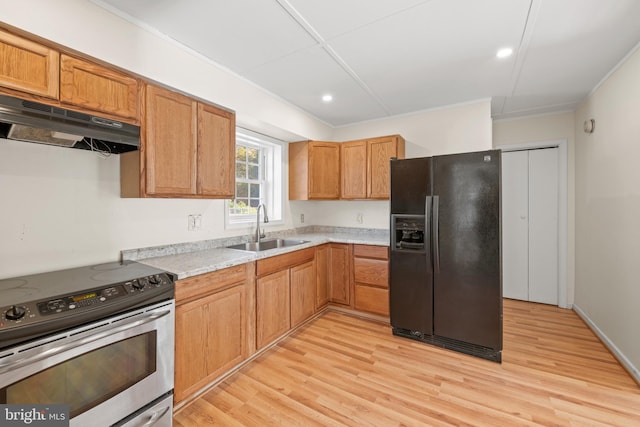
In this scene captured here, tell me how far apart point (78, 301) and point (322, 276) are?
2.35 metres

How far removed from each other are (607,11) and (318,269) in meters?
3.06

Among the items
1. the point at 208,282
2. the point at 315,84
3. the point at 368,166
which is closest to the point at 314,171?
the point at 368,166

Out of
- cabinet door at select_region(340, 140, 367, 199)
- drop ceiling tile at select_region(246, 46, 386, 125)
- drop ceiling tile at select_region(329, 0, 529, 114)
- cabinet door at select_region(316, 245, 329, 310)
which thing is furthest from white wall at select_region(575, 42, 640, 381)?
cabinet door at select_region(316, 245, 329, 310)

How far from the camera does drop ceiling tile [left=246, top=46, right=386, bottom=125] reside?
7.78ft

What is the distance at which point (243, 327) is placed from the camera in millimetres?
2197

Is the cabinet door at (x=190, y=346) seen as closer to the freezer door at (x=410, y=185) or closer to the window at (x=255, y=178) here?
the window at (x=255, y=178)

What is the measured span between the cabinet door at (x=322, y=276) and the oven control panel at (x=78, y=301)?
184 centimetres

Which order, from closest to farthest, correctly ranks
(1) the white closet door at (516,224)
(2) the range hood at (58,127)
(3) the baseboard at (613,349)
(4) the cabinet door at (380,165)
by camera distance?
(2) the range hood at (58,127) → (3) the baseboard at (613,349) → (4) the cabinet door at (380,165) → (1) the white closet door at (516,224)

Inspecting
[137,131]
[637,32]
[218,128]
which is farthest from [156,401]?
[637,32]

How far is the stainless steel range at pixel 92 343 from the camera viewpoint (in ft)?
3.54

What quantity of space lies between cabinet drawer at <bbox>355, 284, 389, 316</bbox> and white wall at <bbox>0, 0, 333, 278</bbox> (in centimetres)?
195

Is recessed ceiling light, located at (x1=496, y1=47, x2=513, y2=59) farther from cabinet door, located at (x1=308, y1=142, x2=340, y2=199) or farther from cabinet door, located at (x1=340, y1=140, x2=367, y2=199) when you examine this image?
cabinet door, located at (x1=308, y1=142, x2=340, y2=199)

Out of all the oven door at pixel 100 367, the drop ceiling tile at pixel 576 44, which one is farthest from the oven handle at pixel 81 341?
the drop ceiling tile at pixel 576 44

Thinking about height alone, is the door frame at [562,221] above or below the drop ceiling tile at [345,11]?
below
